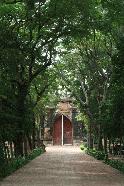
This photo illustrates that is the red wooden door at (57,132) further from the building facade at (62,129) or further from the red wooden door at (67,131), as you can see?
the red wooden door at (67,131)

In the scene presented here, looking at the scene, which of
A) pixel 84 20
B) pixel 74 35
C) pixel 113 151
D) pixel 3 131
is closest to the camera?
pixel 3 131

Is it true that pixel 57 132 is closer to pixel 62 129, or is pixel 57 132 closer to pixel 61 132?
pixel 61 132

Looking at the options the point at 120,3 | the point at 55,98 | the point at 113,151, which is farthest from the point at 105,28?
the point at 55,98

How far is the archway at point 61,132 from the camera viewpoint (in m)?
89.1

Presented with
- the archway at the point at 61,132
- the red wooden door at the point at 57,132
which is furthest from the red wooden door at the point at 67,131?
the red wooden door at the point at 57,132

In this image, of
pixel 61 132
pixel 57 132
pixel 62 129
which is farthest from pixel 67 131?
pixel 57 132

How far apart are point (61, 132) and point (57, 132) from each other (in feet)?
2.18

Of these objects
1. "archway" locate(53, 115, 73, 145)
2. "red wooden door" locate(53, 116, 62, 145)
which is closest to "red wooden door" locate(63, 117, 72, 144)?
"archway" locate(53, 115, 73, 145)

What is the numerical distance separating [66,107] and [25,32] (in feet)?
211

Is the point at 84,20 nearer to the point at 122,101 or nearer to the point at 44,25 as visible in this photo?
A: the point at 44,25

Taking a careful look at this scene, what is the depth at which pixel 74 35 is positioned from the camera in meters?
31.5

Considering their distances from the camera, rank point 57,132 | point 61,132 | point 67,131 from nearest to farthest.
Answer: point 61,132 < point 57,132 < point 67,131

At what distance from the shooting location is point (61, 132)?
89000 mm

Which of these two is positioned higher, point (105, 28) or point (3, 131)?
point (105, 28)
